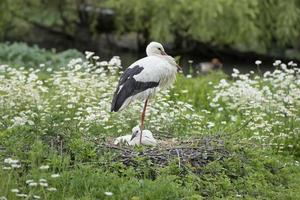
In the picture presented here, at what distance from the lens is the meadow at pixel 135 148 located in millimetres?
6758

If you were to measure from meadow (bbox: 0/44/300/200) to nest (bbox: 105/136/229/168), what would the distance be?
8 cm

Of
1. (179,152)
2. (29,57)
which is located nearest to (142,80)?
(179,152)

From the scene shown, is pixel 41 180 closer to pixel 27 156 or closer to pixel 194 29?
pixel 27 156

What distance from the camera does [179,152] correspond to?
307 inches

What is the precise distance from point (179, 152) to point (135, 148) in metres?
0.52

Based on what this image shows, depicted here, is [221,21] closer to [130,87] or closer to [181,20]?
[181,20]

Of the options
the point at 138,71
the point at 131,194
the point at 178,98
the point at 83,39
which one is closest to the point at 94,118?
the point at 138,71

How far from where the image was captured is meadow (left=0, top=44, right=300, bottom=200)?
6758mm

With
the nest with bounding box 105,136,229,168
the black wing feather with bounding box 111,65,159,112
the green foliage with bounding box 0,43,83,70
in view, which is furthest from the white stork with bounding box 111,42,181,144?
the green foliage with bounding box 0,43,83,70

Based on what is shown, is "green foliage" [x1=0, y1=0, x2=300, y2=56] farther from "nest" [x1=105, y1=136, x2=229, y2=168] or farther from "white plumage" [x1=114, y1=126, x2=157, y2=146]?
"nest" [x1=105, y1=136, x2=229, y2=168]

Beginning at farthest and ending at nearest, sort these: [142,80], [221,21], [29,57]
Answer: [221,21], [29,57], [142,80]

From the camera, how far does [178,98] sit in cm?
1251

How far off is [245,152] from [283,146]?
180cm

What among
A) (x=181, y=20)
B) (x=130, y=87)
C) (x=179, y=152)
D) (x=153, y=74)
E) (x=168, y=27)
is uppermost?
(x=153, y=74)
